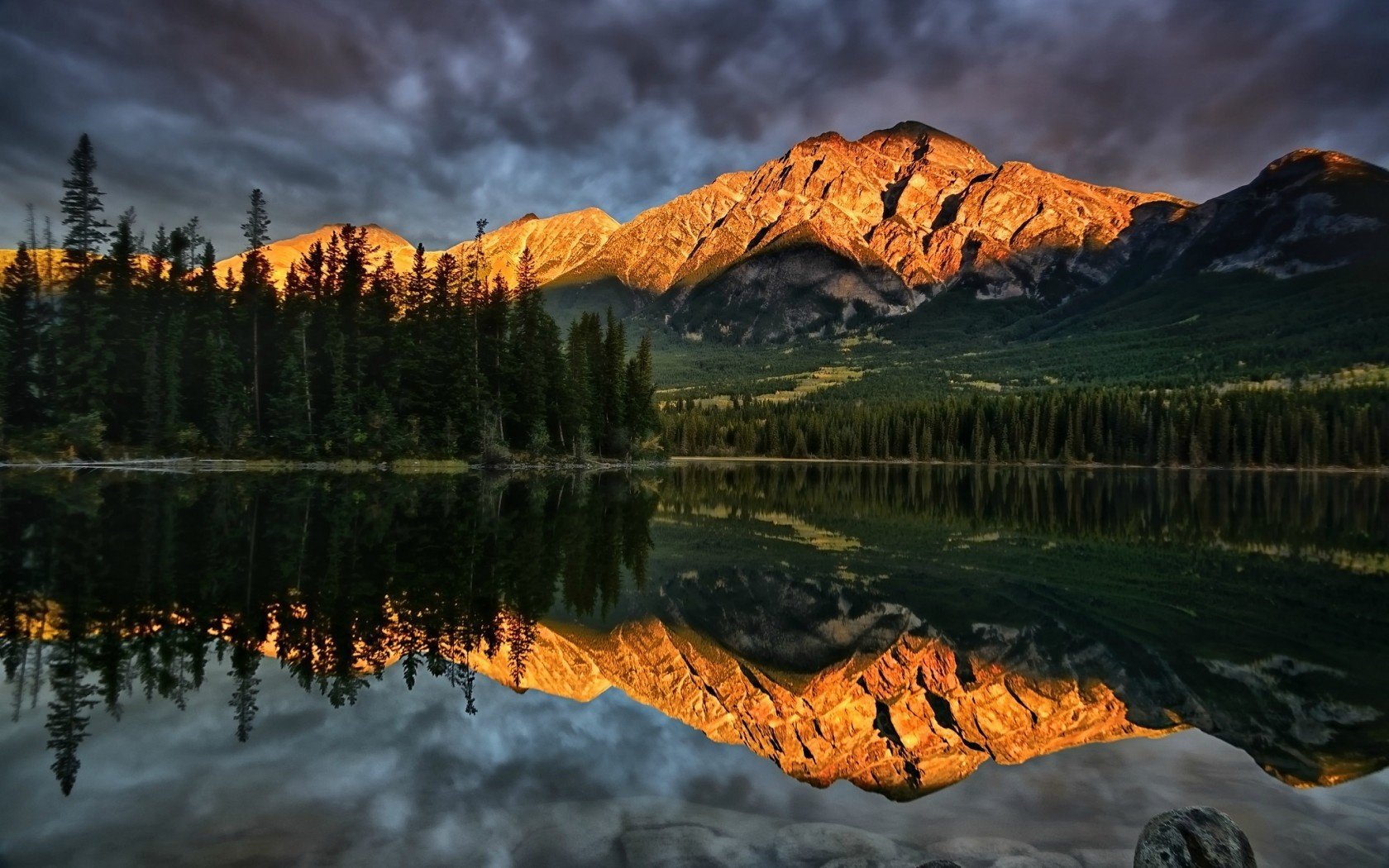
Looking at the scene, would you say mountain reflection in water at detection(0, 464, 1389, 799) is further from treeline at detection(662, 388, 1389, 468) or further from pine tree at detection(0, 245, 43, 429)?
treeline at detection(662, 388, 1389, 468)

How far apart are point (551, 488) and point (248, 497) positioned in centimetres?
2141

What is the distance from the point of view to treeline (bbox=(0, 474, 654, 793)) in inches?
499

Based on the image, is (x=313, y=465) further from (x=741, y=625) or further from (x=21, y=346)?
(x=741, y=625)

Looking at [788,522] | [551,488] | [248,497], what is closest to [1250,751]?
[788,522]

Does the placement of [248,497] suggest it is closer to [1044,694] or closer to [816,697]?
[816,697]

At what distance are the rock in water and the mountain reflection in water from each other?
140 inches

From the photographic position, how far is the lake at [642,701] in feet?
28.8

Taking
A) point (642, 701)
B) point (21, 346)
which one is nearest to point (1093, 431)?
point (642, 701)

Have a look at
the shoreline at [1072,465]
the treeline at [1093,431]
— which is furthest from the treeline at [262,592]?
the treeline at [1093,431]

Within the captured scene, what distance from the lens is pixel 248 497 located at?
39906mm

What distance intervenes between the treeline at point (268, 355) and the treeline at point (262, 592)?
28646 mm

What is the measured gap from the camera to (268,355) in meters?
71.7

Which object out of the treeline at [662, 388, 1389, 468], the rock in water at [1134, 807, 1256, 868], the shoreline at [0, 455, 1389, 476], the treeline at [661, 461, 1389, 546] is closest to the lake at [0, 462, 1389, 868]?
the rock in water at [1134, 807, 1256, 868]

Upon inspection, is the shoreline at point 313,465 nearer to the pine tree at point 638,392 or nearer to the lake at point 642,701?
the pine tree at point 638,392
